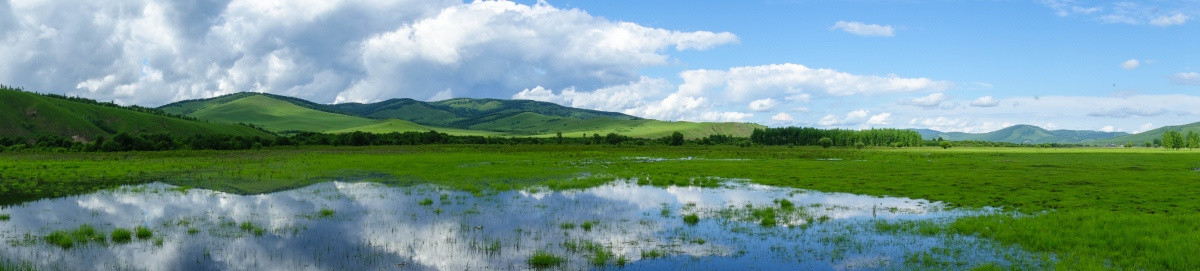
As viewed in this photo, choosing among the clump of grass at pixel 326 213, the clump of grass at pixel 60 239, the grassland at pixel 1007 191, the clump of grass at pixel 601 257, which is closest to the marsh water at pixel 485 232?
the clump of grass at pixel 601 257

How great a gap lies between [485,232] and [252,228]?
360 inches

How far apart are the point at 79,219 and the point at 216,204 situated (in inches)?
230

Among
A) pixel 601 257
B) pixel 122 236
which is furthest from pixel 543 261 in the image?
pixel 122 236

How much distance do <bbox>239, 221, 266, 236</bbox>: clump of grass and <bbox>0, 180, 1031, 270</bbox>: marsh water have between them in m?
0.07

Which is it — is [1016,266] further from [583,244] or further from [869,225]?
[583,244]

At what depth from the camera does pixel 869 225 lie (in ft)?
83.0

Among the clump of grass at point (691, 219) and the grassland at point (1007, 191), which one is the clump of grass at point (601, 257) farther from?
the grassland at point (1007, 191)

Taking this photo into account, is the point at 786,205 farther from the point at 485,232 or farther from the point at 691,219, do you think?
the point at 485,232

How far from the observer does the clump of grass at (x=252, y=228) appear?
22.7 meters

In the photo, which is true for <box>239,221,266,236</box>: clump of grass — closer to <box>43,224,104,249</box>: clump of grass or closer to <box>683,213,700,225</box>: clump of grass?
<box>43,224,104,249</box>: clump of grass

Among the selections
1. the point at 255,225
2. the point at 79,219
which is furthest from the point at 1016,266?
the point at 79,219

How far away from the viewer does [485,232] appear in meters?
23.2

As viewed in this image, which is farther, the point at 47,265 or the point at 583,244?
the point at 583,244

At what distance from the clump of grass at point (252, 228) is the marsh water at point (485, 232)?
0.07m
